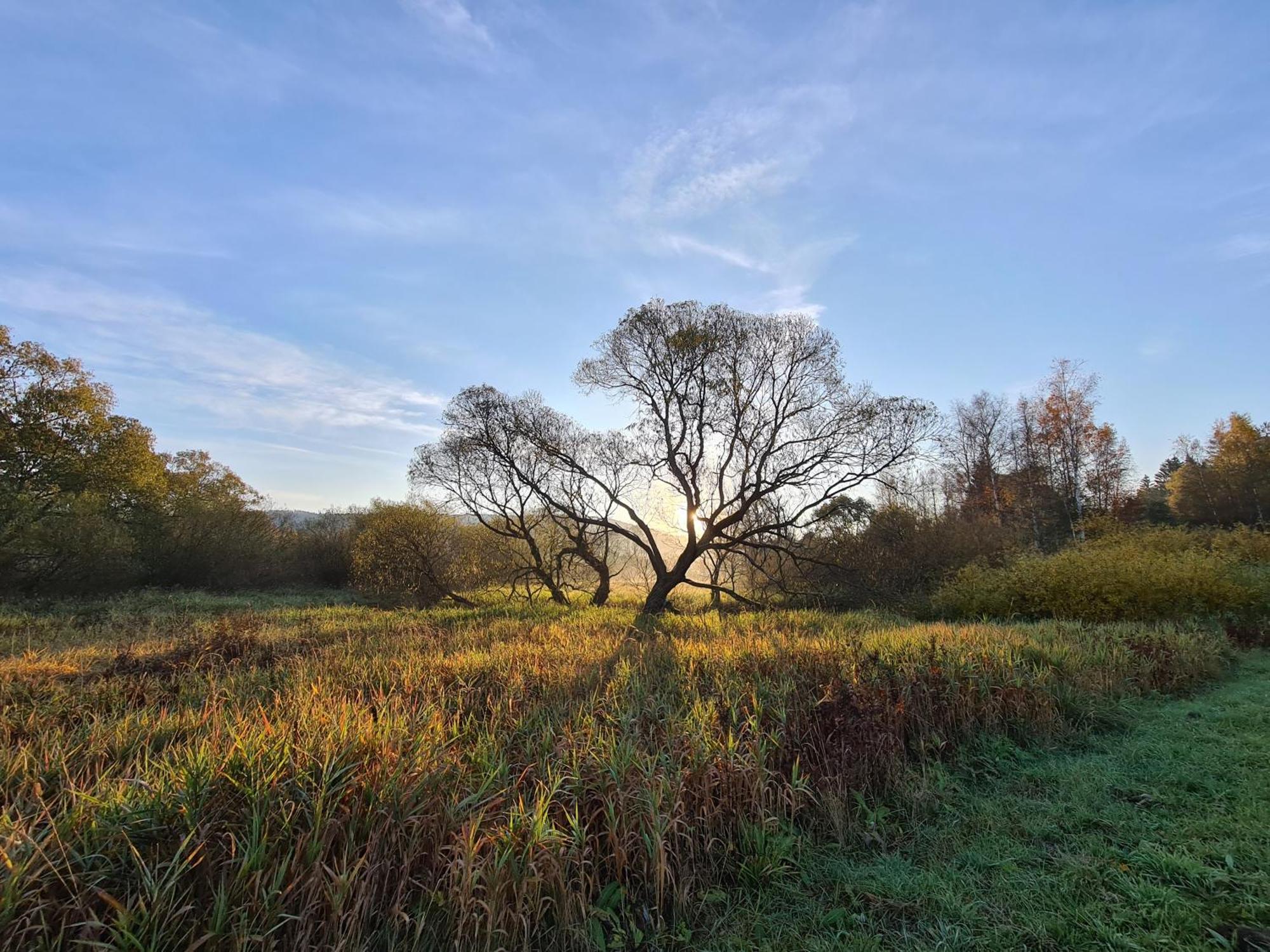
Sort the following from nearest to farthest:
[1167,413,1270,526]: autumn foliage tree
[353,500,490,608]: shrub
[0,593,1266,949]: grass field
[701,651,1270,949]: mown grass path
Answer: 1. [0,593,1266,949]: grass field
2. [701,651,1270,949]: mown grass path
3. [353,500,490,608]: shrub
4. [1167,413,1270,526]: autumn foliage tree

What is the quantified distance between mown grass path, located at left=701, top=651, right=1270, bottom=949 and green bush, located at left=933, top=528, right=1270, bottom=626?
8.22m

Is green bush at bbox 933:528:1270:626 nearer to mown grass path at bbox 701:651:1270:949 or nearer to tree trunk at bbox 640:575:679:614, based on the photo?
tree trunk at bbox 640:575:679:614

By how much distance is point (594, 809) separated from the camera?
3188 millimetres

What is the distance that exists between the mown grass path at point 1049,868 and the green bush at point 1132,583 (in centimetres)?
822

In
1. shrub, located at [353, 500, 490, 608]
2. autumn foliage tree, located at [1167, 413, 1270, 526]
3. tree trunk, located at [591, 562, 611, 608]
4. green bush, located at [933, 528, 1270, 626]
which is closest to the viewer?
green bush, located at [933, 528, 1270, 626]

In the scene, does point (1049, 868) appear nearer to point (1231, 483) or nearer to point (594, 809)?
point (594, 809)

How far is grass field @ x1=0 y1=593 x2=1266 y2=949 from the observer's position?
2188mm

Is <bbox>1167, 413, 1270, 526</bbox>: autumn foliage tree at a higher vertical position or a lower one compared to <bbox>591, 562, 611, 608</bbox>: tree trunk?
higher

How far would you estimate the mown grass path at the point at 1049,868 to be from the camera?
8.30ft

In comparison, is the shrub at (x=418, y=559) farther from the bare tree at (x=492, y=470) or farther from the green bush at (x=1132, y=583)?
the green bush at (x=1132, y=583)

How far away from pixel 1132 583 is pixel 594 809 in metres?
13.4

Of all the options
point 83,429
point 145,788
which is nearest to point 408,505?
point 83,429

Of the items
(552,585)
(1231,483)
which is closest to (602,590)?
(552,585)

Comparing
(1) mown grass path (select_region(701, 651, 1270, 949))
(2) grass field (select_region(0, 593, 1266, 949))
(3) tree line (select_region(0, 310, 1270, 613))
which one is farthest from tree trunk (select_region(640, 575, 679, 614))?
(1) mown grass path (select_region(701, 651, 1270, 949))
